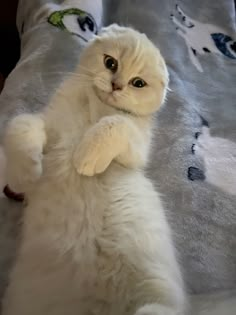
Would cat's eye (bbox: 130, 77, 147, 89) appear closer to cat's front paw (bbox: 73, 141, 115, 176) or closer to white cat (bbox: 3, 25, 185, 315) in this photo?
white cat (bbox: 3, 25, 185, 315)

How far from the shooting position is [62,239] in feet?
3.00

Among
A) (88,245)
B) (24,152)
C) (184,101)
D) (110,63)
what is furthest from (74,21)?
(88,245)

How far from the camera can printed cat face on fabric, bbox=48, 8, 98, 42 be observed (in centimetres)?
157

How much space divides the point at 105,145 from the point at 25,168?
15 cm

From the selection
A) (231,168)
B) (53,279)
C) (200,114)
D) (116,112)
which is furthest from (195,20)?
(53,279)

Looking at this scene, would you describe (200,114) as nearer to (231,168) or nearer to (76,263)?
(231,168)

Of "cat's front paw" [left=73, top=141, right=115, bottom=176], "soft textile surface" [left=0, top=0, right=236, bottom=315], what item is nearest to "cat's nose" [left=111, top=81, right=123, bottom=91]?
"cat's front paw" [left=73, top=141, right=115, bottom=176]

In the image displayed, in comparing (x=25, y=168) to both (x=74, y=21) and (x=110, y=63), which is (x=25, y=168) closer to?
(x=110, y=63)

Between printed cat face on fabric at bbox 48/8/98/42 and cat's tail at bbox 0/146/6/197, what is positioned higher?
printed cat face on fabric at bbox 48/8/98/42

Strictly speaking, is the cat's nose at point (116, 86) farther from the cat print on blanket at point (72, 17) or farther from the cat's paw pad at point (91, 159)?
the cat print on blanket at point (72, 17)

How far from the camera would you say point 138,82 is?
109 centimetres

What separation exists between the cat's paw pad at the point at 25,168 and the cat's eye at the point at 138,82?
9.9 inches

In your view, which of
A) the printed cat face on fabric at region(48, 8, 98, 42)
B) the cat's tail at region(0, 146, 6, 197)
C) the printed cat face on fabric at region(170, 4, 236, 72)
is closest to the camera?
the cat's tail at region(0, 146, 6, 197)

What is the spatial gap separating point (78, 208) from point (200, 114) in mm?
656
